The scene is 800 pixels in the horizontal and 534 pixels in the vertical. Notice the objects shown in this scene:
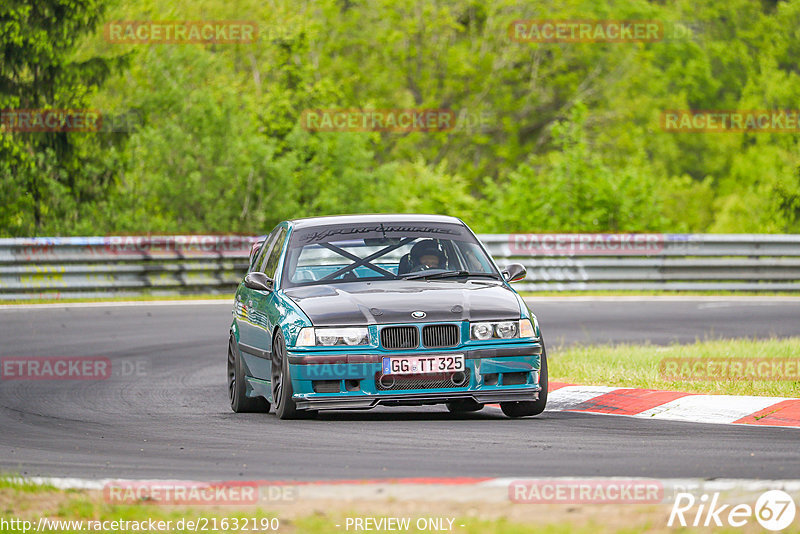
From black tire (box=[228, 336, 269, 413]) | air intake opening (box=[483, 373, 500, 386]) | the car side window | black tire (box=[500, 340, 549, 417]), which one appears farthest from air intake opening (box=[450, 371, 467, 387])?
black tire (box=[228, 336, 269, 413])

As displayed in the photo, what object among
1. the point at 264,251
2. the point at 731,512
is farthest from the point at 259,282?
the point at 731,512

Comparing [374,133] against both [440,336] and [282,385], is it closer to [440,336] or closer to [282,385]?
[282,385]

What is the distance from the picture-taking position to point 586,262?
24.2 meters

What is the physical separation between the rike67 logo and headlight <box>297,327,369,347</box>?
11.8 ft

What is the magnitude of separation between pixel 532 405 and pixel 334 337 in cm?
152

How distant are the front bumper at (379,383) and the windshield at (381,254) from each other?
1.12 m

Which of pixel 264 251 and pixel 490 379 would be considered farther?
pixel 264 251

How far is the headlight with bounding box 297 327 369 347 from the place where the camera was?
9266 mm

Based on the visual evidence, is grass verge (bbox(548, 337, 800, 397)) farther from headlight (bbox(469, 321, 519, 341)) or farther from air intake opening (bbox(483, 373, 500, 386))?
air intake opening (bbox(483, 373, 500, 386))

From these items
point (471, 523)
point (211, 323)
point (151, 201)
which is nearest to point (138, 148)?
point (151, 201)

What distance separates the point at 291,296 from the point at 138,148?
20789 millimetres

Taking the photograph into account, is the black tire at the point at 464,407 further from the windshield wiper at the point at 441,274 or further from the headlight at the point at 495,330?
the headlight at the point at 495,330

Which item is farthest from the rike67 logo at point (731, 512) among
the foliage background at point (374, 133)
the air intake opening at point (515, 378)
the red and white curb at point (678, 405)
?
the foliage background at point (374, 133)

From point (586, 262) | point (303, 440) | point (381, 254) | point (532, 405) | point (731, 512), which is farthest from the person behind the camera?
point (586, 262)
